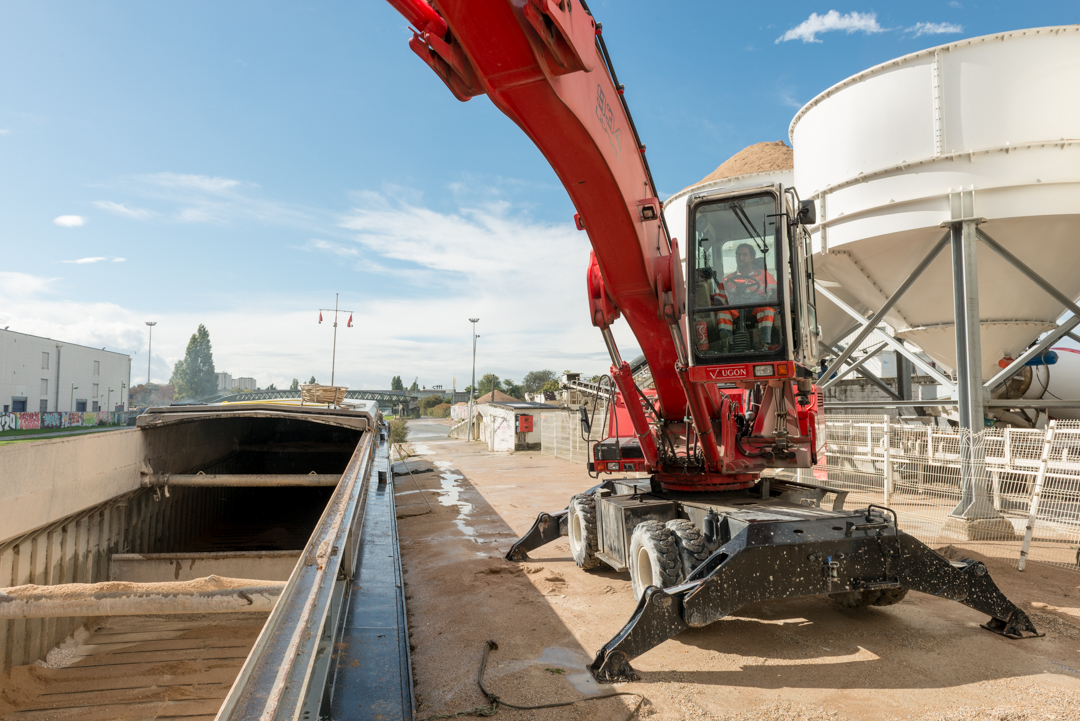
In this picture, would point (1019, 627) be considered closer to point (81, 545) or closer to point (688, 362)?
point (688, 362)

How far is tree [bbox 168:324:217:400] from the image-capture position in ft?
382

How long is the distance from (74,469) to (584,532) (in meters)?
5.73

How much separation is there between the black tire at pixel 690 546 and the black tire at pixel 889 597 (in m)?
1.71

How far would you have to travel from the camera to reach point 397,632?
3963 millimetres

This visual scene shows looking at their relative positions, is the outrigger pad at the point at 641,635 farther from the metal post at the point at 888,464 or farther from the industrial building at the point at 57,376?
the industrial building at the point at 57,376

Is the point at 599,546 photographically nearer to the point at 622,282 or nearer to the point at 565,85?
the point at 622,282

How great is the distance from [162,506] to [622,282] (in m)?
8.54

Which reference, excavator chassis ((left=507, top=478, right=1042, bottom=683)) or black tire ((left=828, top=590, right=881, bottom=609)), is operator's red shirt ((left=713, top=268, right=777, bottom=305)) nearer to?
excavator chassis ((left=507, top=478, right=1042, bottom=683))

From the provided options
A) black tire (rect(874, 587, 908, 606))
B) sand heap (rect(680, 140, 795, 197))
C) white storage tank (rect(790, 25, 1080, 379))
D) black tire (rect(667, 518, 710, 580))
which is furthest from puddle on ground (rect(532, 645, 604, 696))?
sand heap (rect(680, 140, 795, 197))

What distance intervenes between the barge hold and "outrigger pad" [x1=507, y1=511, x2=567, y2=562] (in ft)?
5.69

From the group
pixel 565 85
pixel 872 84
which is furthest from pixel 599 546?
pixel 872 84

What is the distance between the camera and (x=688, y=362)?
566cm

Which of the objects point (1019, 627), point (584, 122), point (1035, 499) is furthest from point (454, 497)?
point (584, 122)

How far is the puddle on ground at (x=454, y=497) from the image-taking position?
11.1 metres
